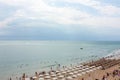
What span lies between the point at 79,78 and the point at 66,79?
2125 mm

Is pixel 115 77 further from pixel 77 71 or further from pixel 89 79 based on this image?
pixel 77 71

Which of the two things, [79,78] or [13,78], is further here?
[13,78]

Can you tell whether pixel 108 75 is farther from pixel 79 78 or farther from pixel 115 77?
pixel 79 78

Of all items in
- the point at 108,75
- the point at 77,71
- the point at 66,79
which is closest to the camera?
the point at 66,79

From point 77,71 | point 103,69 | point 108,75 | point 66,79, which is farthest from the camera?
point 103,69

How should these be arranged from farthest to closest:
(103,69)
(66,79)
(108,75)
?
(103,69) < (108,75) < (66,79)

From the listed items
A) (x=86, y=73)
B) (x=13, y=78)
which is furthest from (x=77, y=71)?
(x=13, y=78)

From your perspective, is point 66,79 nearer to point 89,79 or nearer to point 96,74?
point 89,79

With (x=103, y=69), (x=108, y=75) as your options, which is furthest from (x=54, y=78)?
(x=103, y=69)

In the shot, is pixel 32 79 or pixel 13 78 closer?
pixel 32 79

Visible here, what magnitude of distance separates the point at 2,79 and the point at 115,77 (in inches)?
760

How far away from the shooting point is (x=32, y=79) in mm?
28312

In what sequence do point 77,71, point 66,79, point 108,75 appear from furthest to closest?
point 77,71, point 108,75, point 66,79

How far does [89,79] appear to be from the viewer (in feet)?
90.6
